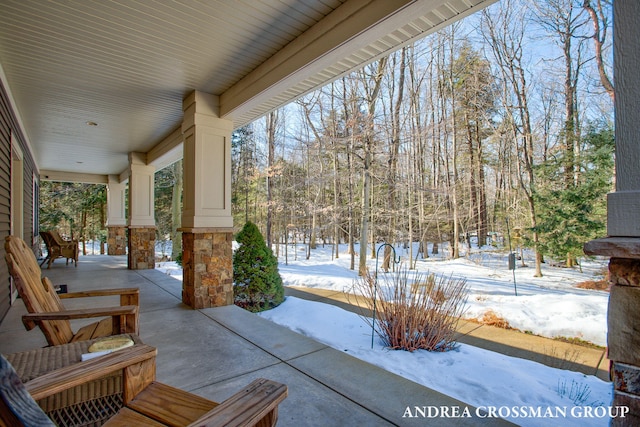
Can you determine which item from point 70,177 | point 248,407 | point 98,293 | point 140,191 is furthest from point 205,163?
point 70,177

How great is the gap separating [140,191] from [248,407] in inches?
331

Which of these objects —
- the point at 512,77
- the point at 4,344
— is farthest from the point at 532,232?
the point at 4,344

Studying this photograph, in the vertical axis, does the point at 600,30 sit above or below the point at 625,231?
above

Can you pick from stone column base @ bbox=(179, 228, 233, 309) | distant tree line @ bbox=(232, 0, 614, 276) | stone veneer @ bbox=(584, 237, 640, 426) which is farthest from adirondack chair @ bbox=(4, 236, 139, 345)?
distant tree line @ bbox=(232, 0, 614, 276)

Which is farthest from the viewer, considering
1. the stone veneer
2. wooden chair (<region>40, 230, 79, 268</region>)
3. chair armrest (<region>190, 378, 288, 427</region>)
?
wooden chair (<region>40, 230, 79, 268</region>)

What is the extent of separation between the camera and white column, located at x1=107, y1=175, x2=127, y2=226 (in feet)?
36.7

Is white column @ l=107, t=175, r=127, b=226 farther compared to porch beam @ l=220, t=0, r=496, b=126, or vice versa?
white column @ l=107, t=175, r=127, b=226

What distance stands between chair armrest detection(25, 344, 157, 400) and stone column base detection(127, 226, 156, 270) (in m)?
7.43

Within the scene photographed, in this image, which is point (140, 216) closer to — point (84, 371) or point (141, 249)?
point (141, 249)

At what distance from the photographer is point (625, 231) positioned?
1.24m

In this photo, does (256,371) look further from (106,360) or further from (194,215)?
(194,215)

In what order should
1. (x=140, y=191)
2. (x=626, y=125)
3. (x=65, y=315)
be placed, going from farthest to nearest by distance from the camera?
(x=140, y=191), (x=65, y=315), (x=626, y=125)

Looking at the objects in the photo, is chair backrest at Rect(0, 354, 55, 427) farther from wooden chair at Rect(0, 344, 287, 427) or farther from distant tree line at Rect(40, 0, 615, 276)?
distant tree line at Rect(40, 0, 615, 276)

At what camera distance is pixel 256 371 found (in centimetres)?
248
